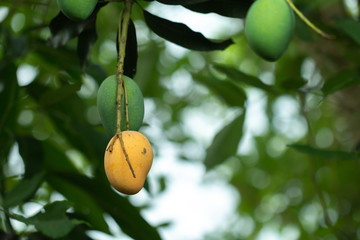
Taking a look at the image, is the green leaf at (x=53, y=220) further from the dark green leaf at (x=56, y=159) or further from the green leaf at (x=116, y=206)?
the dark green leaf at (x=56, y=159)

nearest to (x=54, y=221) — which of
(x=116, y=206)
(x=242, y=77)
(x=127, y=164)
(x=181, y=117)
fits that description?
(x=127, y=164)

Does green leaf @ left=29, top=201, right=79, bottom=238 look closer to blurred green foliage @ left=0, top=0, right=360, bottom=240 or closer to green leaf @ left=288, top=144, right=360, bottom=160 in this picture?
blurred green foliage @ left=0, top=0, right=360, bottom=240

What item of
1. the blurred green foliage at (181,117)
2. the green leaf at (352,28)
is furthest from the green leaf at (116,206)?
the green leaf at (352,28)

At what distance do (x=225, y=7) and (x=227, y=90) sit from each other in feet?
1.63

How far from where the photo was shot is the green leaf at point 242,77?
84 centimetres

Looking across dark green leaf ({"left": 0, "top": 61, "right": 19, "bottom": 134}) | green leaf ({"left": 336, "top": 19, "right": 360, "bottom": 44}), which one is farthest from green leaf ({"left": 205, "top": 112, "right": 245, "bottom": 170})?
dark green leaf ({"left": 0, "top": 61, "right": 19, "bottom": 134})

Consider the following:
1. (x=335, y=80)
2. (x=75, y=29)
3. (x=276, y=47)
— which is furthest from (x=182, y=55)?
(x=276, y=47)

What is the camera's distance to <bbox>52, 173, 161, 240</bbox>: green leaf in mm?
838

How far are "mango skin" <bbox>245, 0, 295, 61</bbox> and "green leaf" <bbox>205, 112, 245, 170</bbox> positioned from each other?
1.63 feet

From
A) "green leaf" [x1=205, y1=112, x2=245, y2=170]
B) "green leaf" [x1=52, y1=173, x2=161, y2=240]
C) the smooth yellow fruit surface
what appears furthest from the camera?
"green leaf" [x1=205, y1=112, x2=245, y2=170]

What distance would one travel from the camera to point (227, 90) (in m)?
1.07

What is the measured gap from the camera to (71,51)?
1014 millimetres

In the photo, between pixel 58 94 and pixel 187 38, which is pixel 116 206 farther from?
pixel 187 38

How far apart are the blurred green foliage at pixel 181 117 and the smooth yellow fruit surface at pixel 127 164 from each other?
134 millimetres
